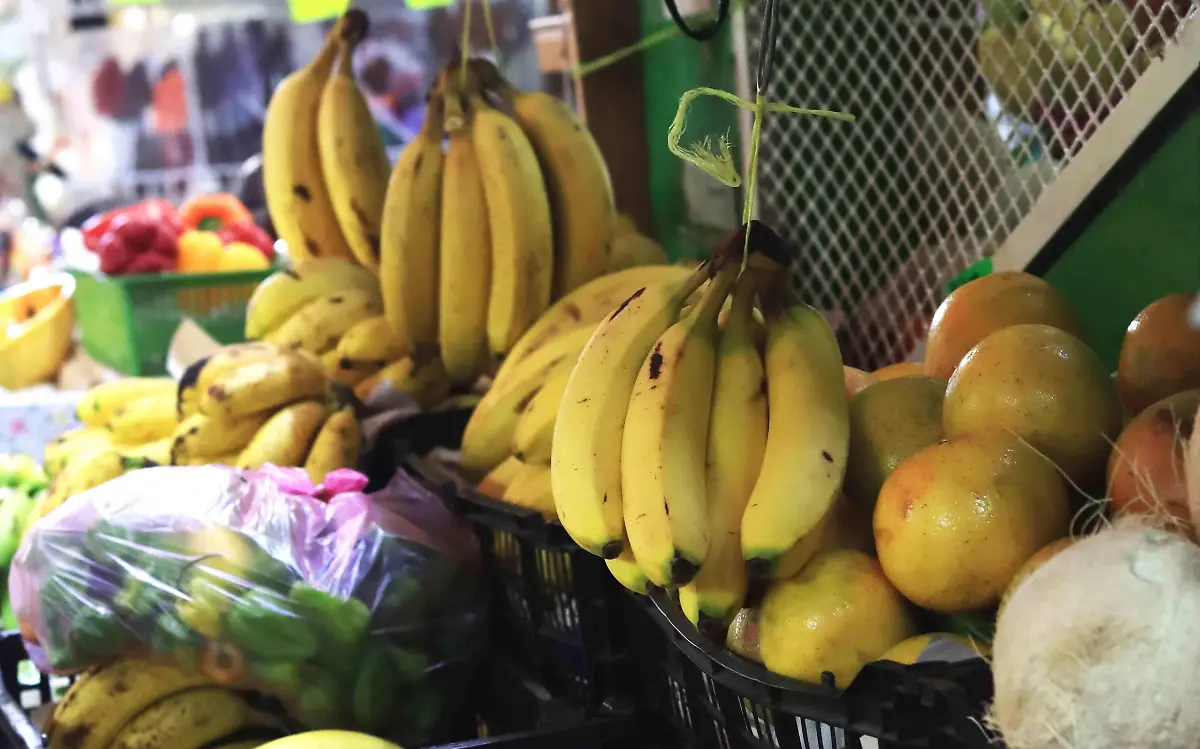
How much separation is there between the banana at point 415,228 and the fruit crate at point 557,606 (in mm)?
309

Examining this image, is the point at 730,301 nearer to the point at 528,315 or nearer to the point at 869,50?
the point at 528,315

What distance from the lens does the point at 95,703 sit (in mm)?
803

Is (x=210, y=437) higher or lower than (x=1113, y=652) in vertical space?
lower

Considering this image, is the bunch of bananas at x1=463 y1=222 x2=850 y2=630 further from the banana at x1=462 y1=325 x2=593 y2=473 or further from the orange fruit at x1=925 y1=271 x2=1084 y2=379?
the banana at x1=462 y1=325 x2=593 y2=473

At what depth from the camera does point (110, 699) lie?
0.80m

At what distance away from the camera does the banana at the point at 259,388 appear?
1.06 metres

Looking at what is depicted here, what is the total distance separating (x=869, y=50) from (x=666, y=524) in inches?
29.7

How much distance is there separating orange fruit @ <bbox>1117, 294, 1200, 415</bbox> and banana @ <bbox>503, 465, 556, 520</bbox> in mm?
427

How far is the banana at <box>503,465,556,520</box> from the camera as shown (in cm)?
84

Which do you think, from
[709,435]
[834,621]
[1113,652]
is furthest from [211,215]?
[1113,652]

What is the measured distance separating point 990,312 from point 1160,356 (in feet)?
0.35

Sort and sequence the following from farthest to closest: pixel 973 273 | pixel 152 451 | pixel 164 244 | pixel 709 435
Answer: pixel 164 244 < pixel 152 451 < pixel 973 273 < pixel 709 435

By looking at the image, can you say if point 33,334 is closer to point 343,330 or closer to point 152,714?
point 343,330

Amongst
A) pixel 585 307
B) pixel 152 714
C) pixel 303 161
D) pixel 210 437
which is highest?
pixel 303 161
